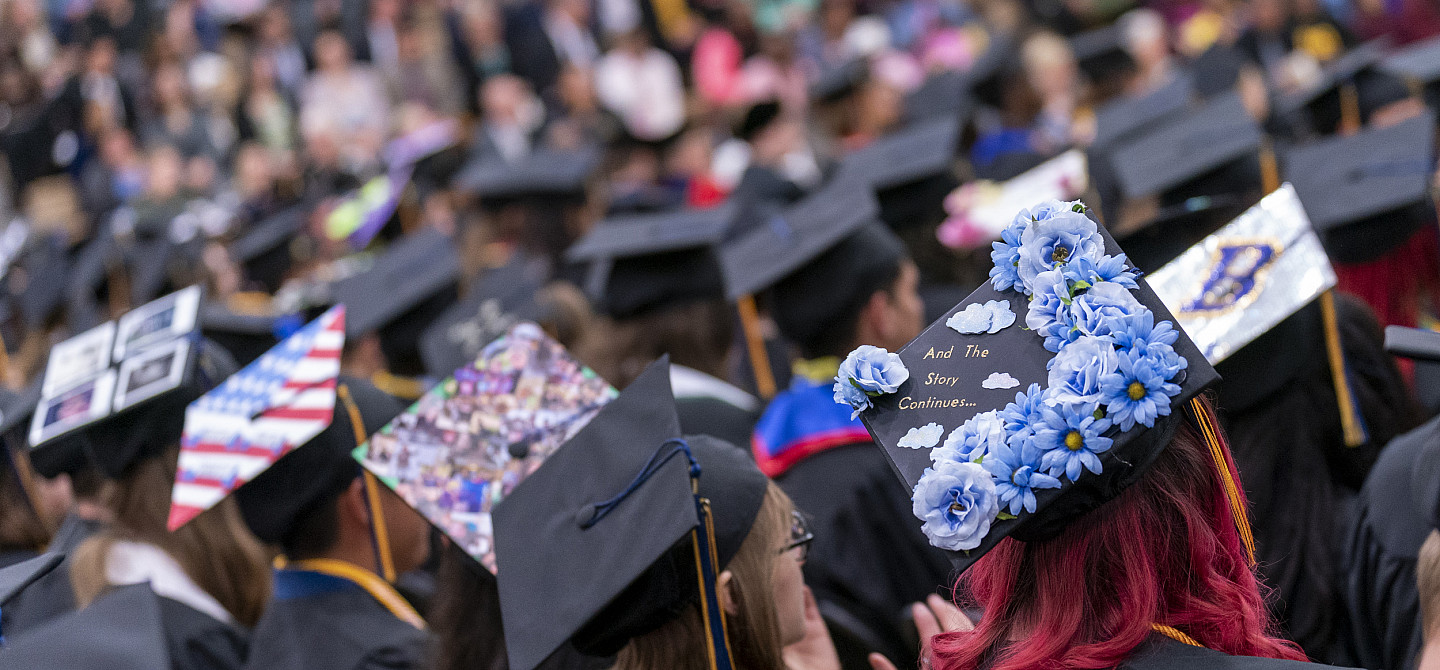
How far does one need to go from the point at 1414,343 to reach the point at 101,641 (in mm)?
2077

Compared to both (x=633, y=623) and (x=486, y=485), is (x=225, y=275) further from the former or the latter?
(x=633, y=623)

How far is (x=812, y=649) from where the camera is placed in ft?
7.01

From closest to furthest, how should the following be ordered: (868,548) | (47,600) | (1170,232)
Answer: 1. (1170,232)
2. (868,548)
3. (47,600)

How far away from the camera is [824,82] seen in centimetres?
751

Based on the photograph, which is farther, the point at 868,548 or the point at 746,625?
the point at 868,548

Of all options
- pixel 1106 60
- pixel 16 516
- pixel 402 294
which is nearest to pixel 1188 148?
pixel 402 294

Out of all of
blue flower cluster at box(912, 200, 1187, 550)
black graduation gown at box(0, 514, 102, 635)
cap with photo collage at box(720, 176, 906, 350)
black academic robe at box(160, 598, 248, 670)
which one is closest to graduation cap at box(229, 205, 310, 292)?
black graduation gown at box(0, 514, 102, 635)

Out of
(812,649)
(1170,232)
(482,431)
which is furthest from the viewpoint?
(1170,232)

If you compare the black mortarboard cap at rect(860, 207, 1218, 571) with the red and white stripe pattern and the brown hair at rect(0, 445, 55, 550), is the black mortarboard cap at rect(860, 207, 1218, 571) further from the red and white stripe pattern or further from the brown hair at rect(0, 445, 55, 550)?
the brown hair at rect(0, 445, 55, 550)

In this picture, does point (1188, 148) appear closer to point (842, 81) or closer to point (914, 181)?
point (914, 181)

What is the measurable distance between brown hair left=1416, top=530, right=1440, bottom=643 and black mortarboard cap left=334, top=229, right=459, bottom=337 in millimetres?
3658

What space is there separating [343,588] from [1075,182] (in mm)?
3229

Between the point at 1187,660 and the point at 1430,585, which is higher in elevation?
the point at 1187,660

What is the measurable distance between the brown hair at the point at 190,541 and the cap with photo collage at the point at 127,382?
67mm
